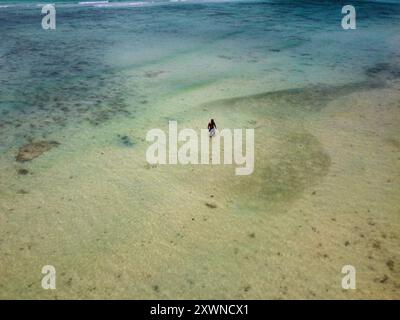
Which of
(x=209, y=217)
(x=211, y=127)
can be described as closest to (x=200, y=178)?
(x=209, y=217)

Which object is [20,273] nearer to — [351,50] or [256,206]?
[256,206]

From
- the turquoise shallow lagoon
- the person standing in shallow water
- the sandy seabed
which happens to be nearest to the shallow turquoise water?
the turquoise shallow lagoon

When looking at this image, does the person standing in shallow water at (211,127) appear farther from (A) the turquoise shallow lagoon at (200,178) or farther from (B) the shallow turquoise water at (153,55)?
(B) the shallow turquoise water at (153,55)

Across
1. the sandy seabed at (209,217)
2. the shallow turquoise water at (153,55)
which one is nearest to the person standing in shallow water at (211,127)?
the sandy seabed at (209,217)

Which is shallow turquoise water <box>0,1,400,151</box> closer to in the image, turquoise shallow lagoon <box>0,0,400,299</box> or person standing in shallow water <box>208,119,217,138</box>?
turquoise shallow lagoon <box>0,0,400,299</box>

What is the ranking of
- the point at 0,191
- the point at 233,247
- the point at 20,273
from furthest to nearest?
the point at 0,191
the point at 233,247
the point at 20,273

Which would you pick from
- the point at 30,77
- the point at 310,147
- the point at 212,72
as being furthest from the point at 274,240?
the point at 30,77

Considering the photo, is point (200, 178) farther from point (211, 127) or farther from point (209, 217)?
point (211, 127)

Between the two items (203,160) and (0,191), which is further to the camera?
(203,160)
